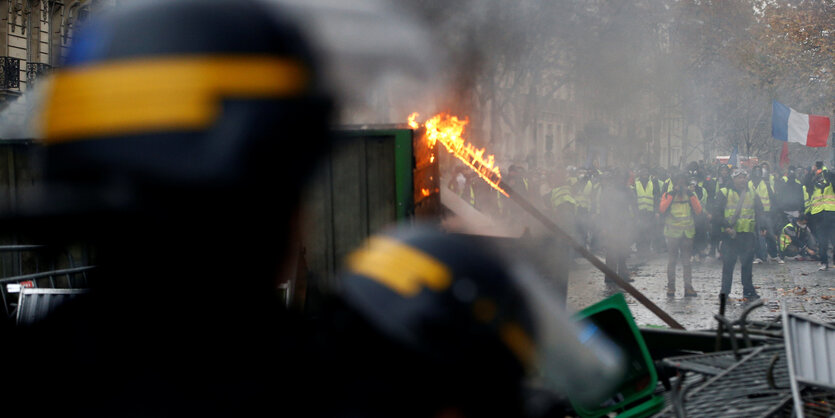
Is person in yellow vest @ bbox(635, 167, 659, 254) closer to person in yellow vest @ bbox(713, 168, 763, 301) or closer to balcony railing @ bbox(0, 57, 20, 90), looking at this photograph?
person in yellow vest @ bbox(713, 168, 763, 301)

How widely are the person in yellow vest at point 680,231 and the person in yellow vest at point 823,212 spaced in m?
5.19

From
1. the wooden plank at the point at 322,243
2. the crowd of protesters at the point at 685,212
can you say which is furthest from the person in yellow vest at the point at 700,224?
the wooden plank at the point at 322,243

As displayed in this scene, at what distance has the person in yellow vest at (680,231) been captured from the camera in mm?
13703

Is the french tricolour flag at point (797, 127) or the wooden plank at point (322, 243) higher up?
the french tricolour flag at point (797, 127)

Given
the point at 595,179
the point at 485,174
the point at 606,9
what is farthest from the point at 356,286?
the point at 606,9

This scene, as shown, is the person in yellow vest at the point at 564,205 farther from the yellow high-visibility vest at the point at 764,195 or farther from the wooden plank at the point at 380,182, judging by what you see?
the wooden plank at the point at 380,182

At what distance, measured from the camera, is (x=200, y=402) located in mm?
901

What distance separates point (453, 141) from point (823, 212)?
44.3 ft

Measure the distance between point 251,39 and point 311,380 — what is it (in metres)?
0.36

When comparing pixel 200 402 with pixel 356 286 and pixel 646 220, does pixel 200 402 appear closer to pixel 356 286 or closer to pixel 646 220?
pixel 356 286

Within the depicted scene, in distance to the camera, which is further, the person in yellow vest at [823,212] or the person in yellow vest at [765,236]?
the person in yellow vest at [823,212]

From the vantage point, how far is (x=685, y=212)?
13.9m

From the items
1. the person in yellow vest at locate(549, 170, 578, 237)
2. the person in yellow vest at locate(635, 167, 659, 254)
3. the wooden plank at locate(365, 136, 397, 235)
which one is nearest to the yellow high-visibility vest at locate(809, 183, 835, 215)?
the person in yellow vest at locate(635, 167, 659, 254)

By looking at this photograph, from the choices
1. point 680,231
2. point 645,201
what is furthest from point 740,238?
point 645,201
